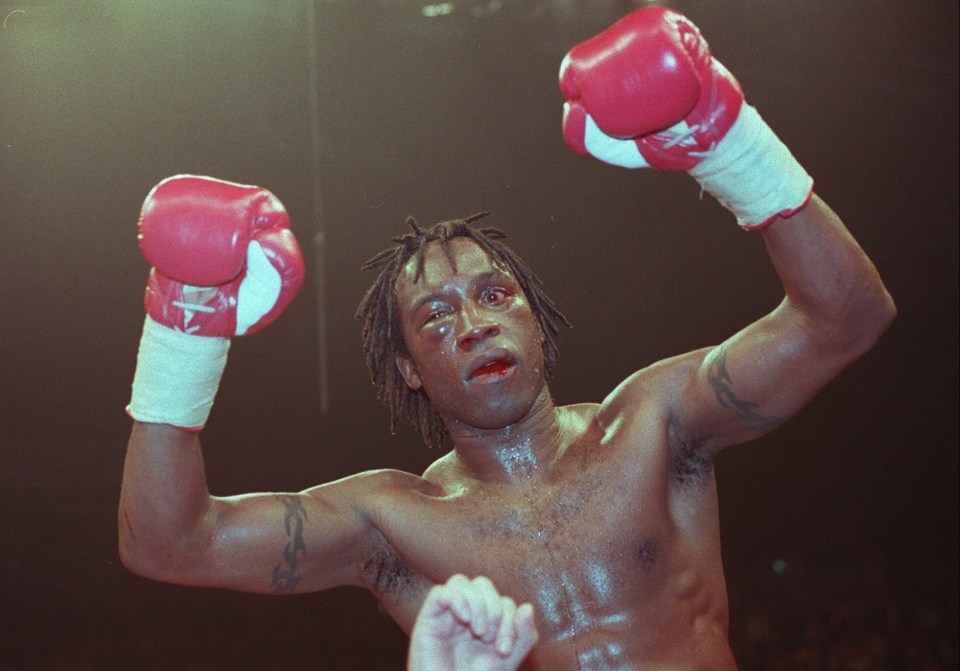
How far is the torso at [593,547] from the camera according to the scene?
1.73m

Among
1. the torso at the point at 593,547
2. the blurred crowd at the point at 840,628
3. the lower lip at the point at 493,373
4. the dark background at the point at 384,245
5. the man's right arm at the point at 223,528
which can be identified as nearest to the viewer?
the man's right arm at the point at 223,528

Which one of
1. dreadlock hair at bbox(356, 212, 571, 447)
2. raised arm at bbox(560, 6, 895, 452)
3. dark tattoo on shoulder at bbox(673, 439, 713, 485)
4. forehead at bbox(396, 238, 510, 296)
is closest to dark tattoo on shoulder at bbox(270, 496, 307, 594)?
dreadlock hair at bbox(356, 212, 571, 447)

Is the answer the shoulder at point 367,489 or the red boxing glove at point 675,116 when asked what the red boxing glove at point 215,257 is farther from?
the red boxing glove at point 675,116

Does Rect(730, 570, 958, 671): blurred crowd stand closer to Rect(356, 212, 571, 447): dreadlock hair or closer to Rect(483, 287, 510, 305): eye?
Rect(356, 212, 571, 447): dreadlock hair

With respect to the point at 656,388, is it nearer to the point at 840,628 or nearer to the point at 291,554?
the point at 291,554

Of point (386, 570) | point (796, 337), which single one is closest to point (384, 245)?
point (386, 570)

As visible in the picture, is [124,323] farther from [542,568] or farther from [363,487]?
[542,568]

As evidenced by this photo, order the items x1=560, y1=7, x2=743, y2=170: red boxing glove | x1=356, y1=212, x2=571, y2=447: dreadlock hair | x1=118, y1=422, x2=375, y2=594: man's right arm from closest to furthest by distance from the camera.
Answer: x1=560, y1=7, x2=743, y2=170: red boxing glove < x1=118, y1=422, x2=375, y2=594: man's right arm < x1=356, y1=212, x2=571, y2=447: dreadlock hair

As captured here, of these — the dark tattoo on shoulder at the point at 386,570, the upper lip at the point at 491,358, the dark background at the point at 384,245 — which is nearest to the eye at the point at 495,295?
the upper lip at the point at 491,358

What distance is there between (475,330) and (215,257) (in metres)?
0.49

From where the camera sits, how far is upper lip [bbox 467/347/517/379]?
1832mm

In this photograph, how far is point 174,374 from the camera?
1.58 metres

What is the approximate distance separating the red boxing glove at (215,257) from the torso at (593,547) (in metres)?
0.46

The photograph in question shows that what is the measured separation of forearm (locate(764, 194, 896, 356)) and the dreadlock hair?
0.58m
